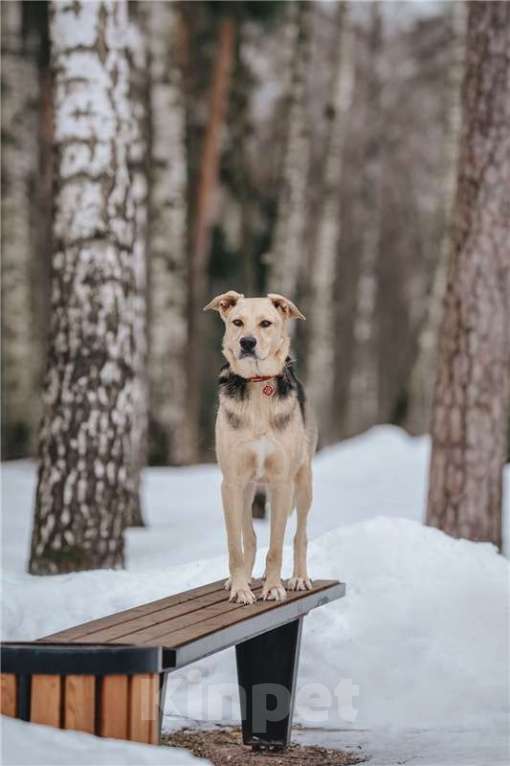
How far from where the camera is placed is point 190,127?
22.4 meters

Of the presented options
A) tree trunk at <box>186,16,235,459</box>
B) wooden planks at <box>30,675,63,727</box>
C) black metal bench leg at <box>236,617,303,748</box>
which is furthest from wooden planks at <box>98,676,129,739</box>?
tree trunk at <box>186,16,235,459</box>

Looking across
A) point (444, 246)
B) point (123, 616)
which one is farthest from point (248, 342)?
point (444, 246)

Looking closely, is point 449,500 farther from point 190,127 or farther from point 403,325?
point 403,325

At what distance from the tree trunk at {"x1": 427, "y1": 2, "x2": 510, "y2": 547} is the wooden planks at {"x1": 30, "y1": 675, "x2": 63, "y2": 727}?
496cm

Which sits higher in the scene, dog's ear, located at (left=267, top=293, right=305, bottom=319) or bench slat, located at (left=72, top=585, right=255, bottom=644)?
dog's ear, located at (left=267, top=293, right=305, bottom=319)

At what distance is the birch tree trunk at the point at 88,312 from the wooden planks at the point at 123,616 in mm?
1936

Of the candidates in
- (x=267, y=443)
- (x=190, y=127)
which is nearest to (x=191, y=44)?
(x=190, y=127)

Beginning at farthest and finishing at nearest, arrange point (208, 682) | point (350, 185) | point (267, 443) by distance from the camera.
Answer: point (350, 185), point (208, 682), point (267, 443)

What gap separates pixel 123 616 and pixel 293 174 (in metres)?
12.6

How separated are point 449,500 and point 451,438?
1.43 feet

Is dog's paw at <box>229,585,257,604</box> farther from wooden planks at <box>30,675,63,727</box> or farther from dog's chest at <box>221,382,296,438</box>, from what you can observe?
wooden planks at <box>30,675,63,727</box>

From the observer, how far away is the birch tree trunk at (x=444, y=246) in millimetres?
16875

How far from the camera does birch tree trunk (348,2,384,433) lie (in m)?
21.7

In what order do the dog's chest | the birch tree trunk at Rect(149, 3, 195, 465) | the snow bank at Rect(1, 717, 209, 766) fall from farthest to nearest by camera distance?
the birch tree trunk at Rect(149, 3, 195, 465), the dog's chest, the snow bank at Rect(1, 717, 209, 766)
